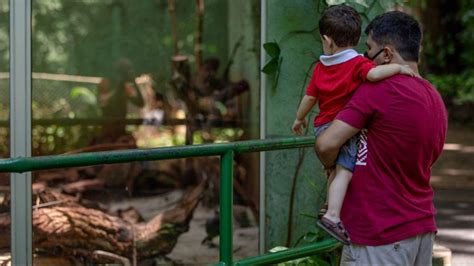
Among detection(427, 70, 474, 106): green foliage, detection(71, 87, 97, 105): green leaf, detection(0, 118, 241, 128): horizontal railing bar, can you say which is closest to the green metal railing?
detection(0, 118, 241, 128): horizontal railing bar

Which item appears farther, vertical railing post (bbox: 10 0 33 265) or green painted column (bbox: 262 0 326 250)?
green painted column (bbox: 262 0 326 250)

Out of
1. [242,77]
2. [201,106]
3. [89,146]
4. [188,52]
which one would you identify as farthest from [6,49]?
[188,52]

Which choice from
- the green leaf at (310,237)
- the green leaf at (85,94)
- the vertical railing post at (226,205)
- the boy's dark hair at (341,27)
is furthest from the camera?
the green leaf at (85,94)

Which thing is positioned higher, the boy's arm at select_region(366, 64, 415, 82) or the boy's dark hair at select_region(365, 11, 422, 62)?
the boy's dark hair at select_region(365, 11, 422, 62)

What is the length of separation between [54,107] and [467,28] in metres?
13.5

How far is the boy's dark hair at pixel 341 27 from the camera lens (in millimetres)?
2764

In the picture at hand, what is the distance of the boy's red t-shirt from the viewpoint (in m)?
2.66

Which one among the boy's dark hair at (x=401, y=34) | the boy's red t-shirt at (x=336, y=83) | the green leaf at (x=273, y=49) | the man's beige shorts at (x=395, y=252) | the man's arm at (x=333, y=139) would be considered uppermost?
the green leaf at (x=273, y=49)

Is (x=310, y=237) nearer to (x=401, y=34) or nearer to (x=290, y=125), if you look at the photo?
(x=290, y=125)

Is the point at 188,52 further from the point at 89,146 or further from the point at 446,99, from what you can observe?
the point at 446,99

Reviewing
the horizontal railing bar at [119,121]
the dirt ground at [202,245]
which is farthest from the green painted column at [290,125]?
the horizontal railing bar at [119,121]

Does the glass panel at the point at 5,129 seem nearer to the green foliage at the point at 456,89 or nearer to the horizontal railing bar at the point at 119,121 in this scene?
the horizontal railing bar at the point at 119,121

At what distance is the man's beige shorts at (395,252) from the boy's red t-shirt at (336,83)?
571 millimetres

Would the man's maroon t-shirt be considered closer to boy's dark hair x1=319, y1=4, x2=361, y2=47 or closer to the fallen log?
boy's dark hair x1=319, y1=4, x2=361, y2=47
